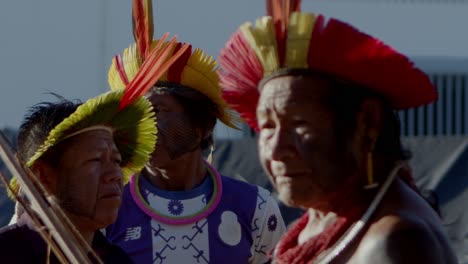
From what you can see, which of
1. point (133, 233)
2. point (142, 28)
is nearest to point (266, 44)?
point (133, 233)

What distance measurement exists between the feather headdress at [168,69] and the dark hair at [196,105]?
0.07ft

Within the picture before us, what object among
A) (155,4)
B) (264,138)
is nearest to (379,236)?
(264,138)

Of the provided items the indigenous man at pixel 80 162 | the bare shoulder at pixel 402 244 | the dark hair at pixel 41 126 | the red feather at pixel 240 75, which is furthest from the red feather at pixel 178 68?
the bare shoulder at pixel 402 244

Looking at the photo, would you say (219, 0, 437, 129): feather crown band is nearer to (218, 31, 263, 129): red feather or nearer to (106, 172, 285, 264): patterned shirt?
(218, 31, 263, 129): red feather

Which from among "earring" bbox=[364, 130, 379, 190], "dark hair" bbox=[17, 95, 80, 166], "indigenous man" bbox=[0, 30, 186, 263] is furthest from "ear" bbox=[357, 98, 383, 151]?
"dark hair" bbox=[17, 95, 80, 166]

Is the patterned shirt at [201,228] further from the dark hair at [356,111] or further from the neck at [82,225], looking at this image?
the dark hair at [356,111]

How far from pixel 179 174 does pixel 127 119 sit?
0.70 metres

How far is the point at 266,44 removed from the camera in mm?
2859

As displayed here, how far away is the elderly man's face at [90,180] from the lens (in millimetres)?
3789

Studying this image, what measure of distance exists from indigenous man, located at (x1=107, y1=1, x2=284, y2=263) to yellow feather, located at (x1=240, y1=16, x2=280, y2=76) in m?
1.66

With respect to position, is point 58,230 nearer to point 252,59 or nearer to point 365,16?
point 252,59

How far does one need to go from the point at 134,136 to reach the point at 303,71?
133cm

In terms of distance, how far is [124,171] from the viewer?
164 inches

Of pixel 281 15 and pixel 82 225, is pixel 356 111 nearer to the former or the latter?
pixel 281 15
